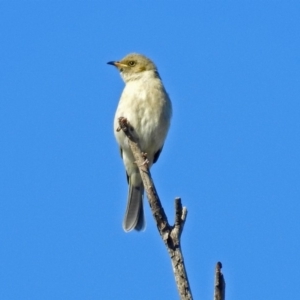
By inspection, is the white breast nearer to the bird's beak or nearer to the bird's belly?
the bird's belly

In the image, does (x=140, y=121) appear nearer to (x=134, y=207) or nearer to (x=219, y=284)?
(x=134, y=207)

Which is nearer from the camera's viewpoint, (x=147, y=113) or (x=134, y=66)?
(x=147, y=113)

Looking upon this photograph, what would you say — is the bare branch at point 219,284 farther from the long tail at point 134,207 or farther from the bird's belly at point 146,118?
the bird's belly at point 146,118

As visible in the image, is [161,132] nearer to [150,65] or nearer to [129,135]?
[150,65]

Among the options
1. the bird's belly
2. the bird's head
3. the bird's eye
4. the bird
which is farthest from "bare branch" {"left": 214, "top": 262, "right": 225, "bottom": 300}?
the bird's eye

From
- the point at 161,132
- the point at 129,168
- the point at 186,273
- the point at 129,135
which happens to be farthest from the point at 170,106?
the point at 186,273

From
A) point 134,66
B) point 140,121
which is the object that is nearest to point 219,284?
point 140,121
